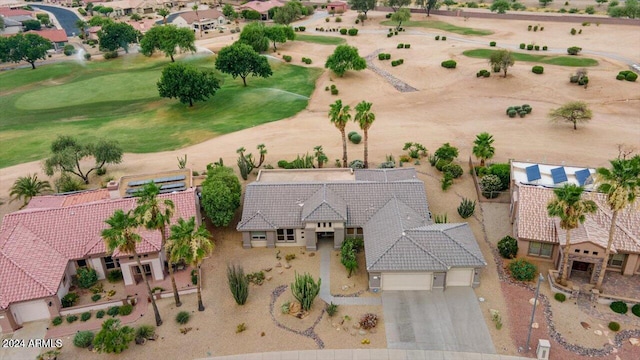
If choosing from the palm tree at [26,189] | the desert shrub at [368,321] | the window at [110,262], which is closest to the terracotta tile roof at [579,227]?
the desert shrub at [368,321]

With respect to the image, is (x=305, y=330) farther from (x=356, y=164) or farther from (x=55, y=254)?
(x=356, y=164)

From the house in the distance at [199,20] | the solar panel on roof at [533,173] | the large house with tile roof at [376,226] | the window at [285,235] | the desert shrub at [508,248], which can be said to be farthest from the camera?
the house in the distance at [199,20]

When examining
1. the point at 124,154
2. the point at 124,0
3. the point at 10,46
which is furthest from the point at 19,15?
the point at 124,154

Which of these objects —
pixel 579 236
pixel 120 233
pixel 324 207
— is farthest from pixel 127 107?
pixel 579 236

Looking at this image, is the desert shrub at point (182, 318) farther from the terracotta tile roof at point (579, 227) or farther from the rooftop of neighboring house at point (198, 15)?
the rooftop of neighboring house at point (198, 15)

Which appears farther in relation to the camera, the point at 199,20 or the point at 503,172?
the point at 199,20

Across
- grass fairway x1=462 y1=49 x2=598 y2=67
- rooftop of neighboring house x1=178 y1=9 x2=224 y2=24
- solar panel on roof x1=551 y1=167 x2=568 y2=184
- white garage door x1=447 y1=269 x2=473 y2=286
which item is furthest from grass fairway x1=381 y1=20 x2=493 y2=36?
white garage door x1=447 y1=269 x2=473 y2=286

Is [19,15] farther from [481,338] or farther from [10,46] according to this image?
[481,338]
